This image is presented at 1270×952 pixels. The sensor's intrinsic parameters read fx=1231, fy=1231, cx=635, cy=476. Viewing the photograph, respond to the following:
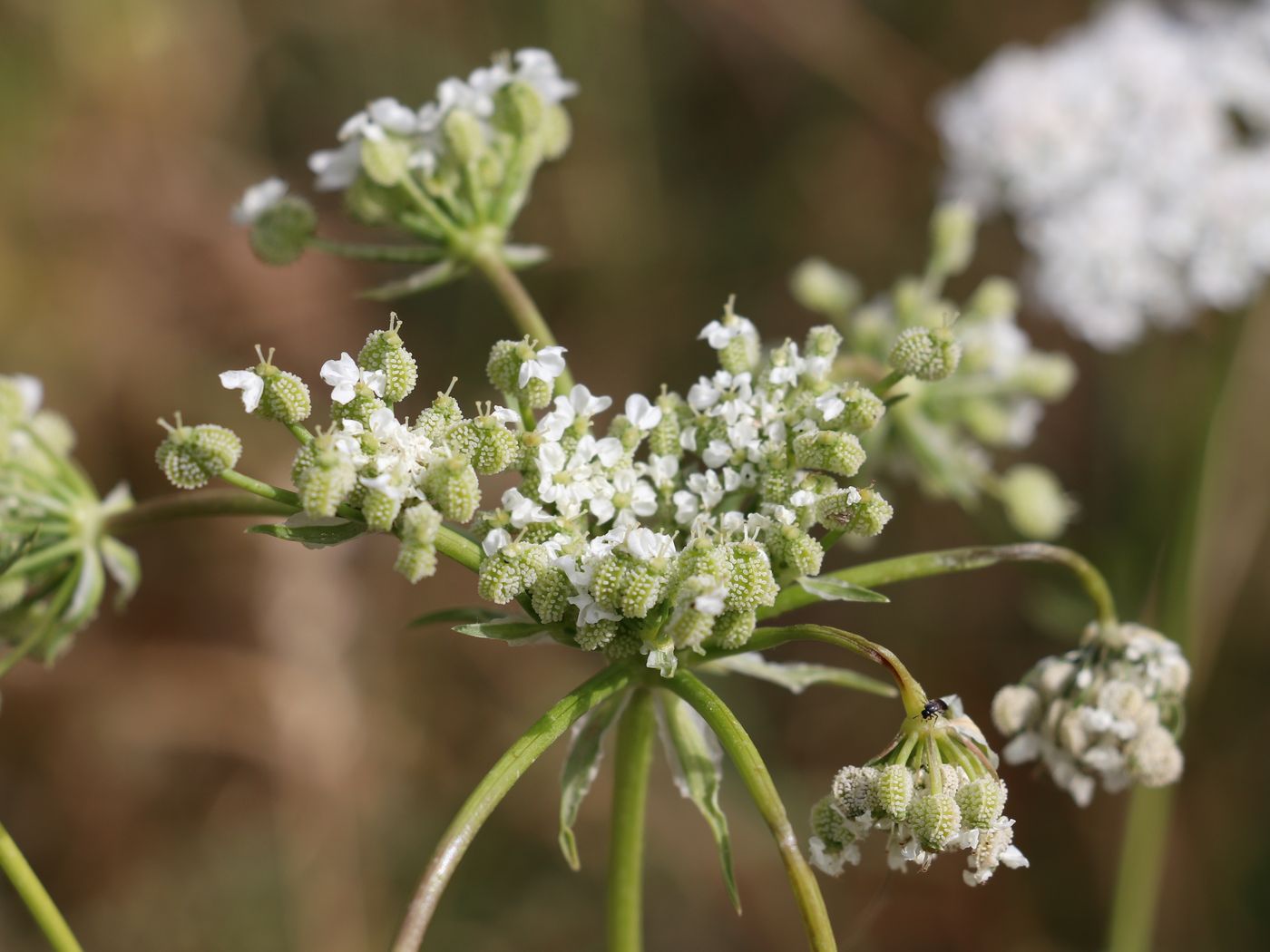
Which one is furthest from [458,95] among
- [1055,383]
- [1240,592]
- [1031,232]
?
[1240,592]

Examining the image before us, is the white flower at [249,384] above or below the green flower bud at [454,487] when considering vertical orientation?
above

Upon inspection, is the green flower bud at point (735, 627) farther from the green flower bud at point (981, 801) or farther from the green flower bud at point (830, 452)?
the green flower bud at point (981, 801)

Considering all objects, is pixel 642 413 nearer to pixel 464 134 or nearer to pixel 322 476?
pixel 322 476

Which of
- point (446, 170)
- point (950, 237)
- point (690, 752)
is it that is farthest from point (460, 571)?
point (690, 752)

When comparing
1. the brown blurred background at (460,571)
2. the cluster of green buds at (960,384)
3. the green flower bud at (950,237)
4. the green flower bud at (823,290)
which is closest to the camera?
the cluster of green buds at (960,384)

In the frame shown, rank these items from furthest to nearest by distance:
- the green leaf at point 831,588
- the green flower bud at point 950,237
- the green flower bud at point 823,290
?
the green flower bud at point 823,290
the green flower bud at point 950,237
the green leaf at point 831,588

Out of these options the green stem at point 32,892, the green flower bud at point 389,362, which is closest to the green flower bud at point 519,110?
the green flower bud at point 389,362

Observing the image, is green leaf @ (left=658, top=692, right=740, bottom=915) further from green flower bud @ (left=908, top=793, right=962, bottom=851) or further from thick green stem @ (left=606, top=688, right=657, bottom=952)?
green flower bud @ (left=908, top=793, right=962, bottom=851)
